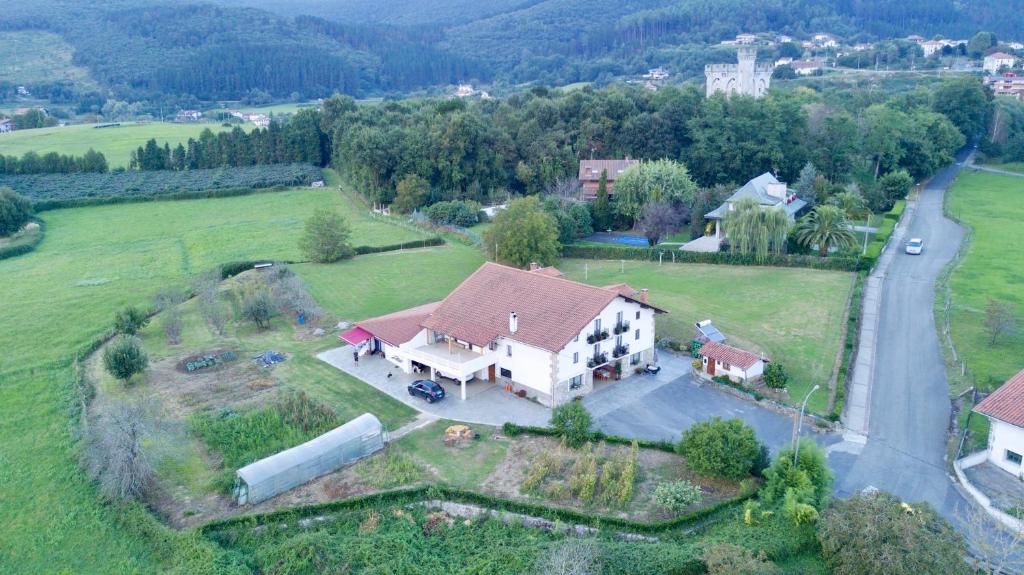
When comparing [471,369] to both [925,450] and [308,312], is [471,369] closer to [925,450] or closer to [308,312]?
[308,312]

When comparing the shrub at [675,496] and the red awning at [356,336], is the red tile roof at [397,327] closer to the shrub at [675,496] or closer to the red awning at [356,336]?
the red awning at [356,336]

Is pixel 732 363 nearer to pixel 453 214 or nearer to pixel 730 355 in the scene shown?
pixel 730 355

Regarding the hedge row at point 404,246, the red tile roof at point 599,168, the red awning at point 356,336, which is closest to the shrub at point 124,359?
the red awning at point 356,336

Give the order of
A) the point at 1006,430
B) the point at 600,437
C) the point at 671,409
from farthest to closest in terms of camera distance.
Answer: the point at 671,409 < the point at 600,437 < the point at 1006,430

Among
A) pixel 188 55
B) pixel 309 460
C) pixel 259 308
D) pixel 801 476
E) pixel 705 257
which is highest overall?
pixel 188 55

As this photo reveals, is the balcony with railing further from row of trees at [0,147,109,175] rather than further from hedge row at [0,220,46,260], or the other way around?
row of trees at [0,147,109,175]

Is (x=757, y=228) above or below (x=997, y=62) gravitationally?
below

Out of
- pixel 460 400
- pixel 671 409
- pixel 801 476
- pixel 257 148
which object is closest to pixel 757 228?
pixel 671 409
